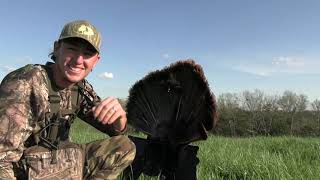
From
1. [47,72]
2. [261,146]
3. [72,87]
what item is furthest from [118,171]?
[261,146]

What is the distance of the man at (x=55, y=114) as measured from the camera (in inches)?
121

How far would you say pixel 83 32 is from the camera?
3.33 meters

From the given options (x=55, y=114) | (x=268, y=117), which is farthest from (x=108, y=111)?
(x=268, y=117)

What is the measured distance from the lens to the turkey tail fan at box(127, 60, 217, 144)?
12.3ft

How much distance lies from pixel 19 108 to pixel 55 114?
368mm

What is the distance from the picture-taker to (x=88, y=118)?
3982mm

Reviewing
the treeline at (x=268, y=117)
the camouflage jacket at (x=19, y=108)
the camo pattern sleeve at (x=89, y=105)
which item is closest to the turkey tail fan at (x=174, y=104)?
the camo pattern sleeve at (x=89, y=105)

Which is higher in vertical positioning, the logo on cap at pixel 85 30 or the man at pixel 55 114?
the logo on cap at pixel 85 30

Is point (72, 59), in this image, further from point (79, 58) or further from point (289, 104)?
point (289, 104)

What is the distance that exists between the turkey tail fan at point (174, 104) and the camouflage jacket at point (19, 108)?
1.08m

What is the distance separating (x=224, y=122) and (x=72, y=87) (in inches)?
790

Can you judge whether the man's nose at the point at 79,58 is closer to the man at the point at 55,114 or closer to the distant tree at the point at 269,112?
the man at the point at 55,114

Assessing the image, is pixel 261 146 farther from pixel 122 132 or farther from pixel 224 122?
pixel 224 122

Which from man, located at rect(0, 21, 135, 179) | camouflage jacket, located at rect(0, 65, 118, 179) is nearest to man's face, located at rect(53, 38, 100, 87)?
man, located at rect(0, 21, 135, 179)
